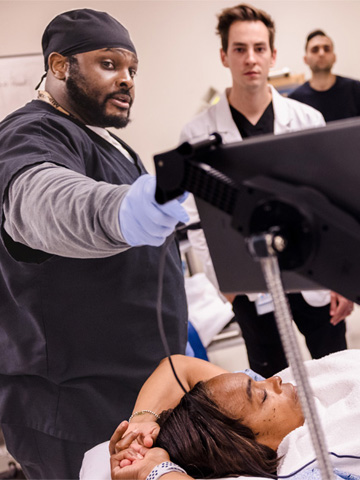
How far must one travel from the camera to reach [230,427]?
1311 mm

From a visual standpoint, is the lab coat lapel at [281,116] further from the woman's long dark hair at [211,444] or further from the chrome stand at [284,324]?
the chrome stand at [284,324]

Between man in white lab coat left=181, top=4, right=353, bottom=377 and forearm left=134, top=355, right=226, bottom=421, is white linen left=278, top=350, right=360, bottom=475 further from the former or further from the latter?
man in white lab coat left=181, top=4, right=353, bottom=377

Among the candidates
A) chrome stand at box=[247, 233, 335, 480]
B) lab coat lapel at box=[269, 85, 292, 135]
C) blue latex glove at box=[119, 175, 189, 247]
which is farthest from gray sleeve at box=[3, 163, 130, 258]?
lab coat lapel at box=[269, 85, 292, 135]

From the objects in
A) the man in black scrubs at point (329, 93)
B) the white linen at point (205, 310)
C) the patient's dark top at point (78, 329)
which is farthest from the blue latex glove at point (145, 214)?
the man in black scrubs at point (329, 93)

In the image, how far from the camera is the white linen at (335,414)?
4.00 ft

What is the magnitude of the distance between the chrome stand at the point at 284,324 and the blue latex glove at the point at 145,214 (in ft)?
0.59

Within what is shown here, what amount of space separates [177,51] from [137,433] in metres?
2.30

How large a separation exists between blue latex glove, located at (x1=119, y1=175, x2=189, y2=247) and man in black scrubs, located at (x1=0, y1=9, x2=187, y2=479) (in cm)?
38

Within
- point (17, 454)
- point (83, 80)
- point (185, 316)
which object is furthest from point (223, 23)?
point (17, 454)

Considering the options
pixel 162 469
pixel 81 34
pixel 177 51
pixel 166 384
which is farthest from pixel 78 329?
pixel 177 51

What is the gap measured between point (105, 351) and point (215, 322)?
1.36 m

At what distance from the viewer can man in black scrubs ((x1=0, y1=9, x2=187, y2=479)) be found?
1318 mm

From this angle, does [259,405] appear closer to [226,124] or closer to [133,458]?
[133,458]

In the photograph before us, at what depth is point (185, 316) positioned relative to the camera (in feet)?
5.20
